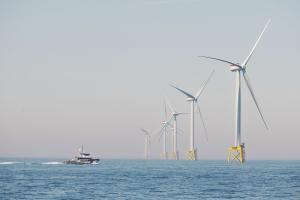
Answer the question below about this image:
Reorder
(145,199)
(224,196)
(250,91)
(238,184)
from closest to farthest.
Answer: (145,199), (224,196), (238,184), (250,91)

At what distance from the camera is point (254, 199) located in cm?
9250

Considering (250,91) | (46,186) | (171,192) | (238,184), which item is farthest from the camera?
(250,91)

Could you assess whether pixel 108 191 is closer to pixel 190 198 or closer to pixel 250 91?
pixel 190 198

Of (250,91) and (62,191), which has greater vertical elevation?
(250,91)

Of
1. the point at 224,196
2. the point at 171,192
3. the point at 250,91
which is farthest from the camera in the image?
the point at 250,91

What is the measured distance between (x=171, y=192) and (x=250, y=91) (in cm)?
9449

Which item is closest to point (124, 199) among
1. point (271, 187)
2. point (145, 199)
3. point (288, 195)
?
point (145, 199)

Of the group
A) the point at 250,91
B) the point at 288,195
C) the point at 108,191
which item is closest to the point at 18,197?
the point at 108,191

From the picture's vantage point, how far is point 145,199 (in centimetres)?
9119

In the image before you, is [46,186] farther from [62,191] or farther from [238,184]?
[238,184]

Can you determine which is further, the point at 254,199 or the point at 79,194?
the point at 79,194

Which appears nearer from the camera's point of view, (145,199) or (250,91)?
(145,199)

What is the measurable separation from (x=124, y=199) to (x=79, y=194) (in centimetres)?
1042

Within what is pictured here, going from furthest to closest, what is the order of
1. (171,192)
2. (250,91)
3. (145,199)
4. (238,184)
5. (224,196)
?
(250,91)
(238,184)
(171,192)
(224,196)
(145,199)
